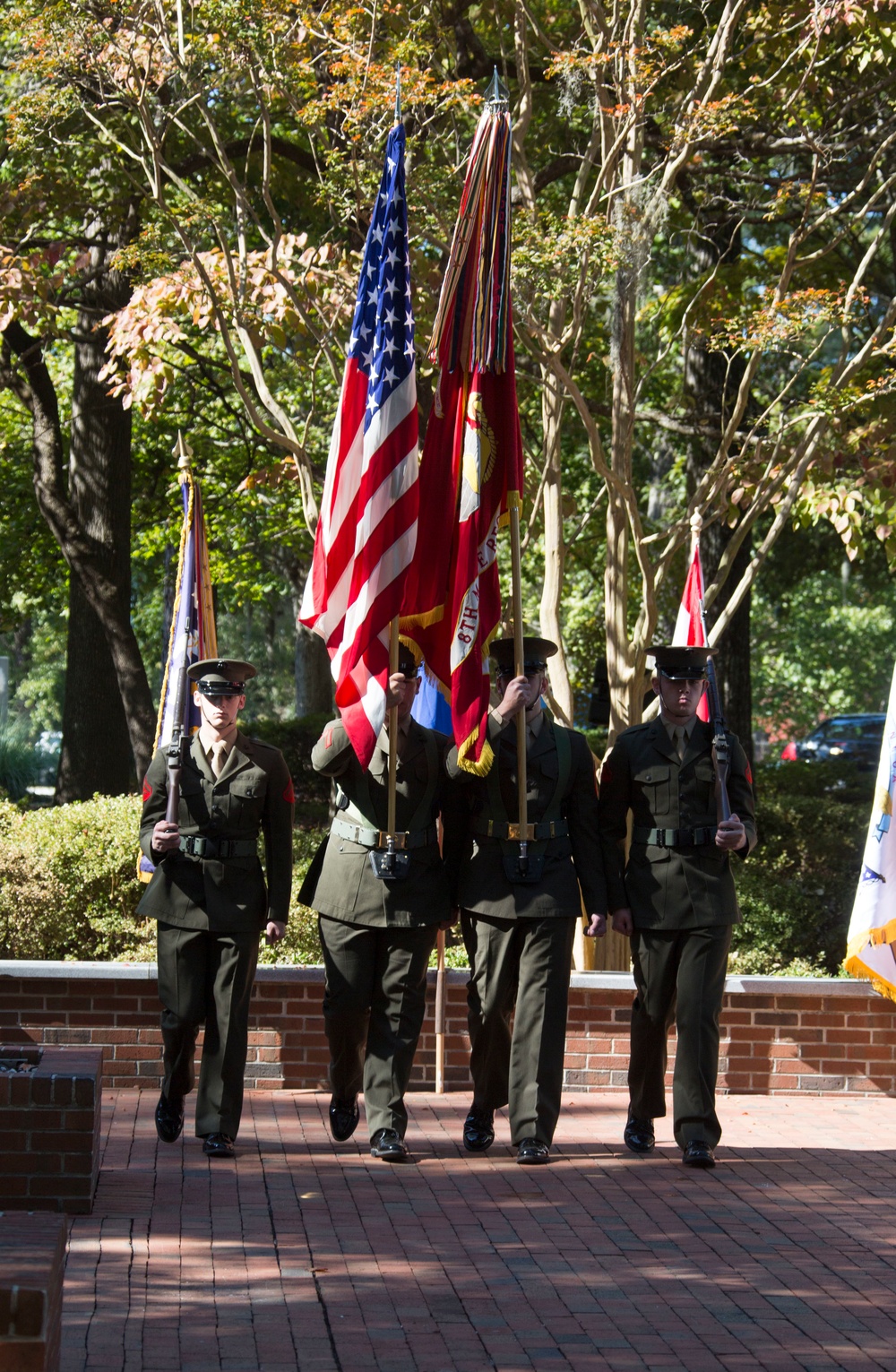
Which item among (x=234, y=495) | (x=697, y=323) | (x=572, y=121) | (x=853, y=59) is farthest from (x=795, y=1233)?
(x=234, y=495)

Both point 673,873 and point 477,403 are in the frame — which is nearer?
point 673,873

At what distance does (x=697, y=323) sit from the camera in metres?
12.0

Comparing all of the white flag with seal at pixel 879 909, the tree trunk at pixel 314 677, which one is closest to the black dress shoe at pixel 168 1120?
the white flag with seal at pixel 879 909

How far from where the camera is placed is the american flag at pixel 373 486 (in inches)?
275

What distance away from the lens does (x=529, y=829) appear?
7.00m

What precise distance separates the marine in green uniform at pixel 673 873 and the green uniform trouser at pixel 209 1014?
166 centimetres

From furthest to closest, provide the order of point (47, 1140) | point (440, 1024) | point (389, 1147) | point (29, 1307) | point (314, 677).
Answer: point (314, 677) → point (440, 1024) → point (389, 1147) → point (47, 1140) → point (29, 1307)

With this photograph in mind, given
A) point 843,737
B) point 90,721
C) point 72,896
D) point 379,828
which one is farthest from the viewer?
point 843,737

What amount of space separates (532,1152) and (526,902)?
1045 mm

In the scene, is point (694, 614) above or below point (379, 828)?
above

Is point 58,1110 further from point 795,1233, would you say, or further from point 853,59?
point 853,59

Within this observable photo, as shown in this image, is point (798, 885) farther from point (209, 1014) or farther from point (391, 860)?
point (209, 1014)

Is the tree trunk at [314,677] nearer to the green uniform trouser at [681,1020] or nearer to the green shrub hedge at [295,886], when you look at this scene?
the green shrub hedge at [295,886]

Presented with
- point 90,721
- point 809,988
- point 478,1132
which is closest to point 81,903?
point 478,1132
